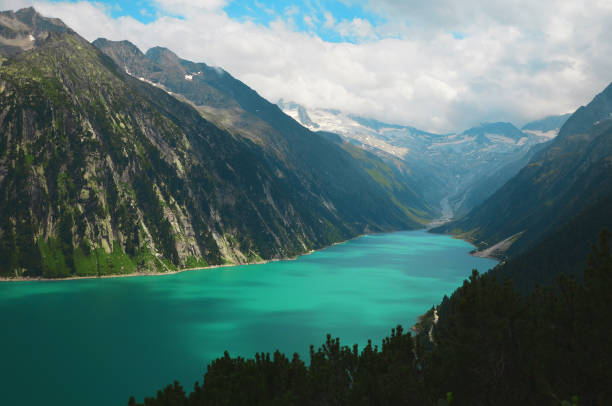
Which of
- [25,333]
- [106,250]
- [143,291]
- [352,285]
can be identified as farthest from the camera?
[106,250]

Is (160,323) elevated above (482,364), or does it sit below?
below

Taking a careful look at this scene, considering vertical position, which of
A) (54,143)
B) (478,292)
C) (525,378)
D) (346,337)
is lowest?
(346,337)

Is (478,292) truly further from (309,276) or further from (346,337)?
(309,276)

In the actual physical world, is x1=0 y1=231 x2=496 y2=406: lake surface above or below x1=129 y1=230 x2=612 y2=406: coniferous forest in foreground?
below

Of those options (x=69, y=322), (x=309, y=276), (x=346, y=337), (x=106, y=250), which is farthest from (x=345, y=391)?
(x=106, y=250)

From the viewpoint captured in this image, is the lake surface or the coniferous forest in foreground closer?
the coniferous forest in foreground
